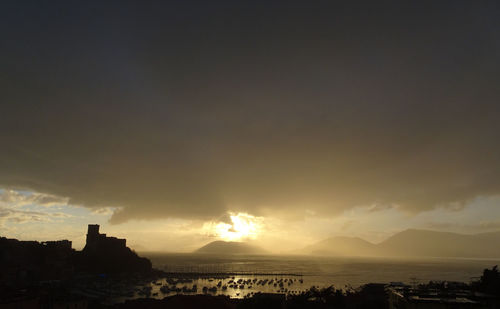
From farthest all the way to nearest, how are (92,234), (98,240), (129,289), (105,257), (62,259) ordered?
(92,234) → (98,240) → (105,257) → (62,259) → (129,289)

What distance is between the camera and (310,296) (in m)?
74.0

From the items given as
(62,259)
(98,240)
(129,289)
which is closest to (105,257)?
(98,240)

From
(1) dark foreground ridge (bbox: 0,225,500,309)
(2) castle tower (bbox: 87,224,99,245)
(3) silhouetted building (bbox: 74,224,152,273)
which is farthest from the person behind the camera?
(2) castle tower (bbox: 87,224,99,245)

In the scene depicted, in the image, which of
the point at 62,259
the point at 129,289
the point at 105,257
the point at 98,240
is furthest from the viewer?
the point at 98,240

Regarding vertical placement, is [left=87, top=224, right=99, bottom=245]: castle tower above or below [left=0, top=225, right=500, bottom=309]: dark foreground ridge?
above

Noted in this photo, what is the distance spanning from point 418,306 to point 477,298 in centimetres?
1048

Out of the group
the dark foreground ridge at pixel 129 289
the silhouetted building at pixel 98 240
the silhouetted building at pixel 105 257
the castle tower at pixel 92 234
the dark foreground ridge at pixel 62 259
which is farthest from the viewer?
the castle tower at pixel 92 234

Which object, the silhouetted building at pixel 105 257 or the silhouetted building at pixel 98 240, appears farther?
the silhouetted building at pixel 98 240

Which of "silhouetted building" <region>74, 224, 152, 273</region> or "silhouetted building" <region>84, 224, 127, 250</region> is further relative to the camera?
"silhouetted building" <region>84, 224, 127, 250</region>

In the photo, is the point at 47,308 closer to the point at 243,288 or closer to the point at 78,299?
the point at 78,299

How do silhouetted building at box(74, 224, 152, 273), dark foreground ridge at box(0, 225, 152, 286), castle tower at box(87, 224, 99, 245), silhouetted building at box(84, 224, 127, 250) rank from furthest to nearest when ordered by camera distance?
castle tower at box(87, 224, 99, 245)
silhouetted building at box(84, 224, 127, 250)
silhouetted building at box(74, 224, 152, 273)
dark foreground ridge at box(0, 225, 152, 286)

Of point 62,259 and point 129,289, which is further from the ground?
point 62,259

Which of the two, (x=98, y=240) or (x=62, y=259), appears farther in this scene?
(x=98, y=240)

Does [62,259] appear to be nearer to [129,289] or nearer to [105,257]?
[105,257]
